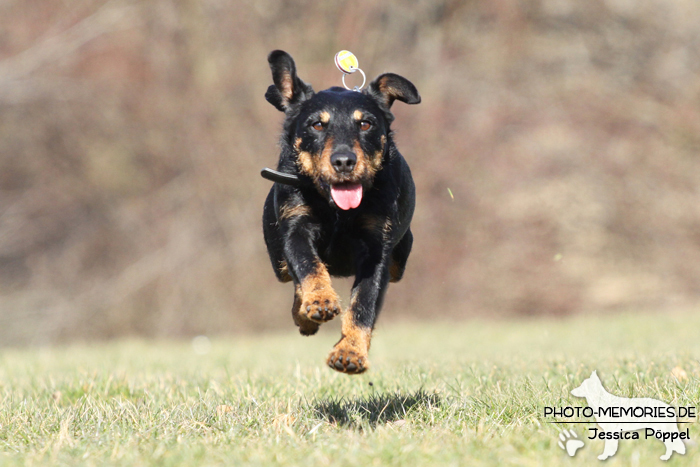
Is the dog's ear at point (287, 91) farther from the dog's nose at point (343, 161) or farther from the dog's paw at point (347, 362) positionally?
the dog's paw at point (347, 362)

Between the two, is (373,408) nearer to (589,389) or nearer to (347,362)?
(347,362)

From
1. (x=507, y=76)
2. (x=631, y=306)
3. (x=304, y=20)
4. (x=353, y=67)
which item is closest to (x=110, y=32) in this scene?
(x=304, y=20)

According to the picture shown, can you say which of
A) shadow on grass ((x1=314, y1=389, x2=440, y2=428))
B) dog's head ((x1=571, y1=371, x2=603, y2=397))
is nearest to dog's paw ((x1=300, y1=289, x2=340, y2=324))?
shadow on grass ((x1=314, y1=389, x2=440, y2=428))

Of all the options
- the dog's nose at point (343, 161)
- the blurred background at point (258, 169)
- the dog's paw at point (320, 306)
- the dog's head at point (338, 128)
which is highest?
the blurred background at point (258, 169)

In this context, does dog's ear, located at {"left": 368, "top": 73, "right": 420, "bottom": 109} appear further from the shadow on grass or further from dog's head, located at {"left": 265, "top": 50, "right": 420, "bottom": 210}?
the shadow on grass

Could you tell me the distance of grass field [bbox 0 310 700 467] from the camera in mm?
2857

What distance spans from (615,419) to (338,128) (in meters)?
1.80

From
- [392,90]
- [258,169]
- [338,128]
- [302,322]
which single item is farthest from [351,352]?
[258,169]

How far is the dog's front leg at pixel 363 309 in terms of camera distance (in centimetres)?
321

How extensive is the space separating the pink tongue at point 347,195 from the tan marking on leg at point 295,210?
0.33 metres

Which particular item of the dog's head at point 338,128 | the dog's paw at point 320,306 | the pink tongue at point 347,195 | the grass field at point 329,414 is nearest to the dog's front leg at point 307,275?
the dog's paw at point 320,306

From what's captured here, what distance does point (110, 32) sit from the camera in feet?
54.6

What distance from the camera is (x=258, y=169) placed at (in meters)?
15.5

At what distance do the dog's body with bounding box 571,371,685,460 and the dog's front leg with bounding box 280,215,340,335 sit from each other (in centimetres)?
121
